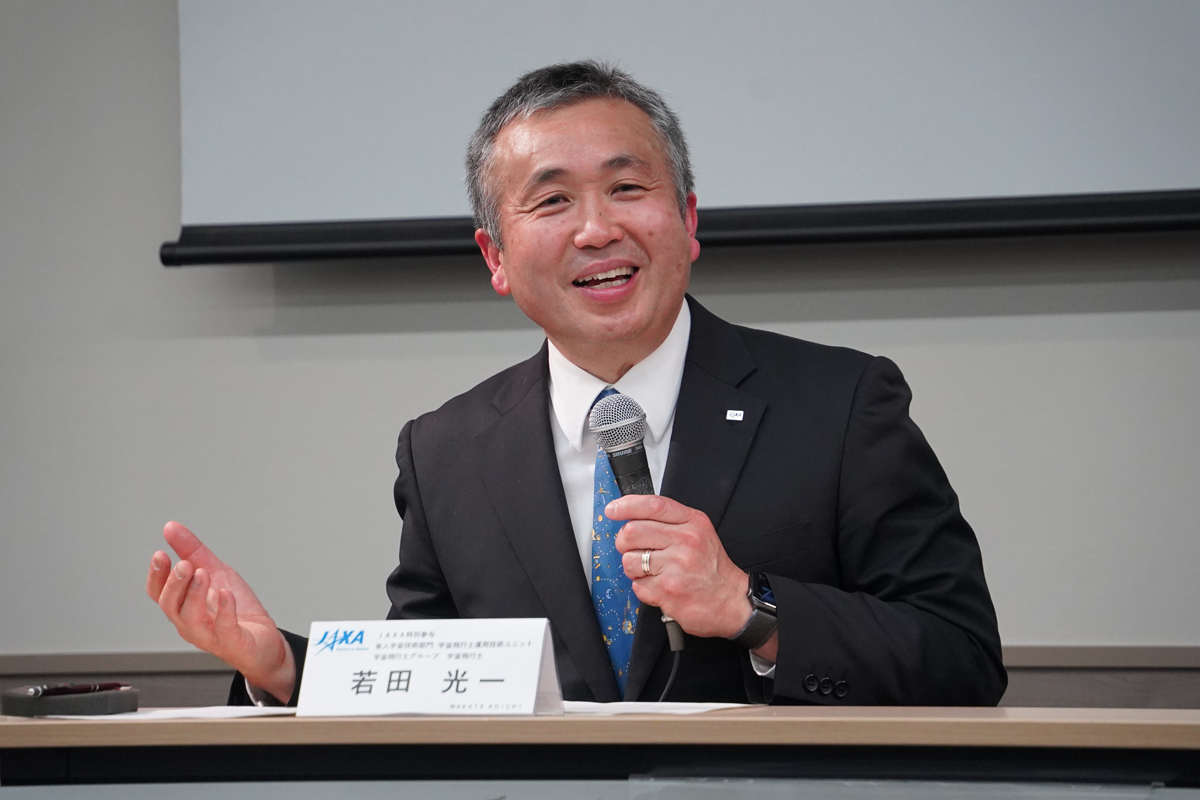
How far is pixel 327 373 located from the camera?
250 centimetres

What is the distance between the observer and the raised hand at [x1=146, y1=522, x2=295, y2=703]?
117 centimetres

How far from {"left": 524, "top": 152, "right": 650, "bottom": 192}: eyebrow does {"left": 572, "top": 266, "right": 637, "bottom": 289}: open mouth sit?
0.14m

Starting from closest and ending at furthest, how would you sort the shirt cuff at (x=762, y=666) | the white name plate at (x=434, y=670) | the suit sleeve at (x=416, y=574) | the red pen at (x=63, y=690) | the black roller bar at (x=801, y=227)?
the white name plate at (x=434, y=670) → the red pen at (x=63, y=690) → the shirt cuff at (x=762, y=666) → the suit sleeve at (x=416, y=574) → the black roller bar at (x=801, y=227)

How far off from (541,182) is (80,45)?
167cm

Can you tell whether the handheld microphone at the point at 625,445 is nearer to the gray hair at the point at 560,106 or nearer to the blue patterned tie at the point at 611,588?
the blue patterned tie at the point at 611,588

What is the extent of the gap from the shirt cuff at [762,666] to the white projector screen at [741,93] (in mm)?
1232

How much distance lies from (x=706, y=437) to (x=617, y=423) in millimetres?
287

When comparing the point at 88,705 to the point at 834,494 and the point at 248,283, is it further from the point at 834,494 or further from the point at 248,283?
the point at 248,283

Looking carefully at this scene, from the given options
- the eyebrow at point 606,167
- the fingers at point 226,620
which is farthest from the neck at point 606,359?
the fingers at point 226,620

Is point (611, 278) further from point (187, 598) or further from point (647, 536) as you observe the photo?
point (187, 598)

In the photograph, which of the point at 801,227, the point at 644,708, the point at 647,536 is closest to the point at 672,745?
the point at 644,708

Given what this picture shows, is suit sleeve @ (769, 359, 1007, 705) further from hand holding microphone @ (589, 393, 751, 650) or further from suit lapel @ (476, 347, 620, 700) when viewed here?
suit lapel @ (476, 347, 620, 700)

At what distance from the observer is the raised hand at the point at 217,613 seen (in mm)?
1167

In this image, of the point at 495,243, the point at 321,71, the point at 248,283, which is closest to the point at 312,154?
the point at 321,71
